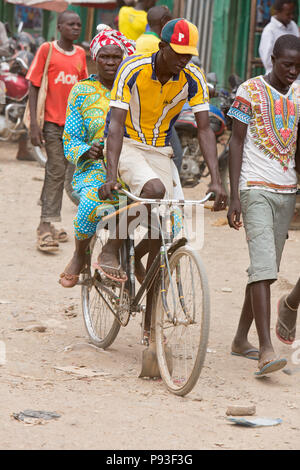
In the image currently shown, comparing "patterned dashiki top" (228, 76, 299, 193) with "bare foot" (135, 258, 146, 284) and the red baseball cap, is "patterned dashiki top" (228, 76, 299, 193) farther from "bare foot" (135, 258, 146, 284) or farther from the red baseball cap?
"bare foot" (135, 258, 146, 284)

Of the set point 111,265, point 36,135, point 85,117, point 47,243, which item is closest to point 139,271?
point 111,265

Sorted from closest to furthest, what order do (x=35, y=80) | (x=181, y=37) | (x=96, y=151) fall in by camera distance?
(x=181, y=37) → (x=96, y=151) → (x=35, y=80)

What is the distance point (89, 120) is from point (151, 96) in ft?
2.70

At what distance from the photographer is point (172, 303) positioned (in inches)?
179

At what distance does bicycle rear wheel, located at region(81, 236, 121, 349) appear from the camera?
525cm

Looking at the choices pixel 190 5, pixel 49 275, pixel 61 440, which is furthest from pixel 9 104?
pixel 61 440

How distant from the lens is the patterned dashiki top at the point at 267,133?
492 cm

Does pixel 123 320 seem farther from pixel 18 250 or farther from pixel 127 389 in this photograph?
pixel 18 250

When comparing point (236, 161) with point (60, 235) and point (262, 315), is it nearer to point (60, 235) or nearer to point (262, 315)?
point (262, 315)

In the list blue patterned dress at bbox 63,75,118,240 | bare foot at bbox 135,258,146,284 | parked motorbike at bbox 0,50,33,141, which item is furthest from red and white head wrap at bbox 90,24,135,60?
parked motorbike at bbox 0,50,33,141

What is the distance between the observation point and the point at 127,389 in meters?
4.61

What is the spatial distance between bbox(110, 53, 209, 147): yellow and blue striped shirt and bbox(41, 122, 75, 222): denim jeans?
305 centimetres

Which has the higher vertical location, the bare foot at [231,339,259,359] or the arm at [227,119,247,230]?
the arm at [227,119,247,230]

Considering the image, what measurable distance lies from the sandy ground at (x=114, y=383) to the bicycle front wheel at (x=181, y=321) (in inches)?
5.3
